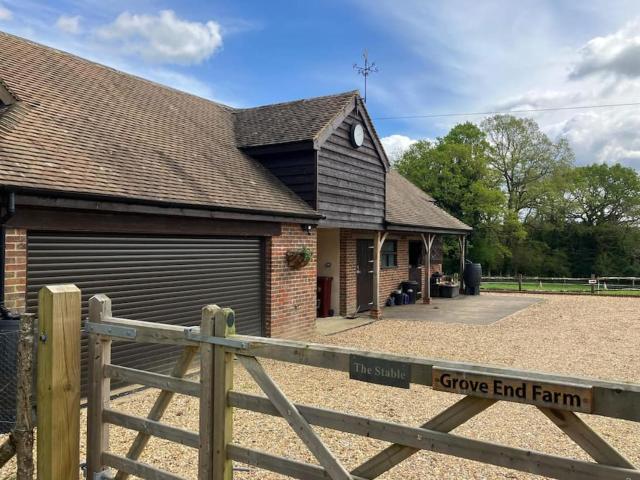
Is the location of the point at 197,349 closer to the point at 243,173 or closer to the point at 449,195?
the point at 243,173

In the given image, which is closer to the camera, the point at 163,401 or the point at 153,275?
the point at 163,401

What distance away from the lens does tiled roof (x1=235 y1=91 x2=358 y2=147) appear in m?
10.6

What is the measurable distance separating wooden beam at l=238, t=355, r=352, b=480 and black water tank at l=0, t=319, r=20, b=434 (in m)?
2.03

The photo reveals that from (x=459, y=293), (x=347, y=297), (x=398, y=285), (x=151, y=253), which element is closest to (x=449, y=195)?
(x=459, y=293)

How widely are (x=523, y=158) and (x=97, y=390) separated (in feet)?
136

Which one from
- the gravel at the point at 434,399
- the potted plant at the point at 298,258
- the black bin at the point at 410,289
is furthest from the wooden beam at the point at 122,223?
the black bin at the point at 410,289

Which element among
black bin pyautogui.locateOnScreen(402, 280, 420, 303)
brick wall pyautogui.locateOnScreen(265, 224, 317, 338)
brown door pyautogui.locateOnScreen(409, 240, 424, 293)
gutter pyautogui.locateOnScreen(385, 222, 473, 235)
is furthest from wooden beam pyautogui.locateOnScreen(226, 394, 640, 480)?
brown door pyautogui.locateOnScreen(409, 240, 424, 293)

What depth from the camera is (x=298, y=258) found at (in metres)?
9.50

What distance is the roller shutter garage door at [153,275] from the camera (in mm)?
5652

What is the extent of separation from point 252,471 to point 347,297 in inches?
371

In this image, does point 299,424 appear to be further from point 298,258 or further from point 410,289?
point 410,289

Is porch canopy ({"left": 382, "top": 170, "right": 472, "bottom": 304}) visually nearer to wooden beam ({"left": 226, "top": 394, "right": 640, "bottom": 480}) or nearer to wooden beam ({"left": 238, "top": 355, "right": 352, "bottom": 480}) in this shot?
wooden beam ({"left": 238, "top": 355, "right": 352, "bottom": 480})

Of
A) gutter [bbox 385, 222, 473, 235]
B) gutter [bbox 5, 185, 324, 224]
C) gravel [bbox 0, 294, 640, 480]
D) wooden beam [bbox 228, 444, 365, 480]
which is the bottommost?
gravel [bbox 0, 294, 640, 480]

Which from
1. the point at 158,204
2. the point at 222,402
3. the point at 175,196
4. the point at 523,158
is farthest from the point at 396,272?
the point at 523,158
